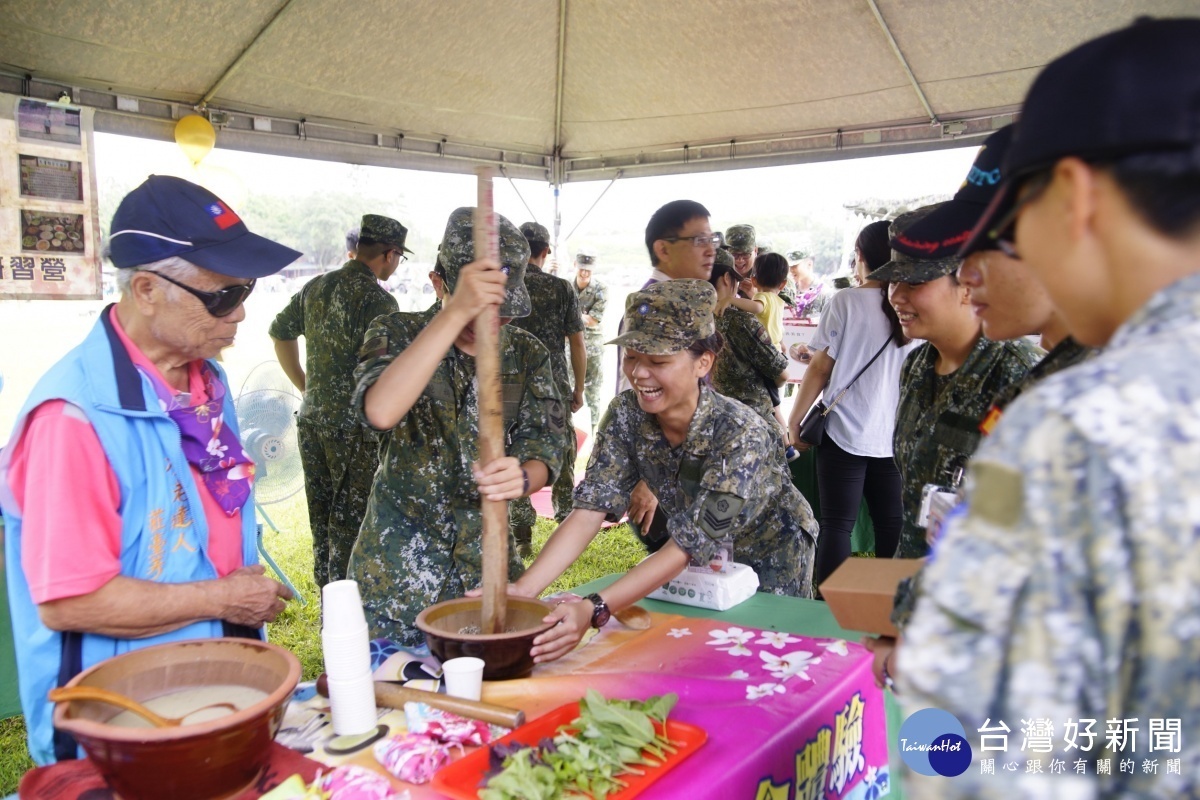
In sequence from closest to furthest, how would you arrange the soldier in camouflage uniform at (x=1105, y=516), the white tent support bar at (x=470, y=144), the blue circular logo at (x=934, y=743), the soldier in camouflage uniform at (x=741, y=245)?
the soldier in camouflage uniform at (x=1105, y=516) → the blue circular logo at (x=934, y=743) → the white tent support bar at (x=470, y=144) → the soldier in camouflage uniform at (x=741, y=245)

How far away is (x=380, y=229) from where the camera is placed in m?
4.71

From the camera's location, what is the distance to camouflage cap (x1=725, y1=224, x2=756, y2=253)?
18.9 ft

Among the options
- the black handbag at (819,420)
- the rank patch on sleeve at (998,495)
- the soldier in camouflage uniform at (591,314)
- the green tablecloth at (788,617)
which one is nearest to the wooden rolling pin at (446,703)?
the green tablecloth at (788,617)

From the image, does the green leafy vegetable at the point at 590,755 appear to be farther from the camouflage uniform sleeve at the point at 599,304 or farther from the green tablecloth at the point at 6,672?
the camouflage uniform sleeve at the point at 599,304

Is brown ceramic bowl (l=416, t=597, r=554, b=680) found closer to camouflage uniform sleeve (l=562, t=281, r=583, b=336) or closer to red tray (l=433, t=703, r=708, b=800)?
red tray (l=433, t=703, r=708, b=800)

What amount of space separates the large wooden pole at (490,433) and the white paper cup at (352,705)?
39 cm

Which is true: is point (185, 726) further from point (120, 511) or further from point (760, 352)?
point (760, 352)

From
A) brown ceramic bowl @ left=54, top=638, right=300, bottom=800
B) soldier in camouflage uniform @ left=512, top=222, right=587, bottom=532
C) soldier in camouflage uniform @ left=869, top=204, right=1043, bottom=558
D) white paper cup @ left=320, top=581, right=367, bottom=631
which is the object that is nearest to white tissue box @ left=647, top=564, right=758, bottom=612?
soldier in camouflage uniform @ left=869, top=204, right=1043, bottom=558

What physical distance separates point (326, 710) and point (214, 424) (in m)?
0.65

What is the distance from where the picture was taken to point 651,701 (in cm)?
164

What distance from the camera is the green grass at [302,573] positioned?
3254mm

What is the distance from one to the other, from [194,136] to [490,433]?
3.10 m

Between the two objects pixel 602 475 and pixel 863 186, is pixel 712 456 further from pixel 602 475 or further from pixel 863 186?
pixel 863 186

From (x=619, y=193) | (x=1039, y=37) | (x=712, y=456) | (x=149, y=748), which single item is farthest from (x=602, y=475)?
(x=619, y=193)
